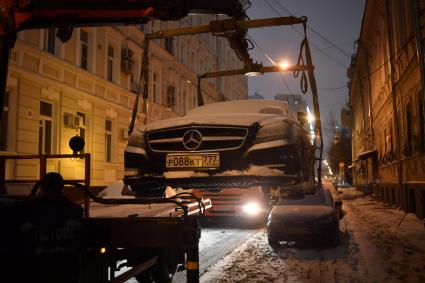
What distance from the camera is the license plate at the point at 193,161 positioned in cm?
469

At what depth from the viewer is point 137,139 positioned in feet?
17.0

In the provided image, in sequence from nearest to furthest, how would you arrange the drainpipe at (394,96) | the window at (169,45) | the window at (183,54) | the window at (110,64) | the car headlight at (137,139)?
the car headlight at (137,139)
the drainpipe at (394,96)
the window at (110,64)
the window at (169,45)
the window at (183,54)

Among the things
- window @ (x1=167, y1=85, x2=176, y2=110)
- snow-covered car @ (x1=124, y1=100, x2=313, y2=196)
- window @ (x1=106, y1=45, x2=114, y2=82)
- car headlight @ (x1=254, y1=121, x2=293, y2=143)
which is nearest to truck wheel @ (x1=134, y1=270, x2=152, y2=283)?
snow-covered car @ (x1=124, y1=100, x2=313, y2=196)

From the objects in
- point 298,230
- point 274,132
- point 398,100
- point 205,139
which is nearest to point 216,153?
point 205,139

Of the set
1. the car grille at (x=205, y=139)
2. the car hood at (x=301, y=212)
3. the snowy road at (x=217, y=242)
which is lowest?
the snowy road at (x=217, y=242)

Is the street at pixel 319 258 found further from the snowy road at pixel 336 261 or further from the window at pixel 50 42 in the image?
the window at pixel 50 42

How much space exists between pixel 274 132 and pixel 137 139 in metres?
1.65

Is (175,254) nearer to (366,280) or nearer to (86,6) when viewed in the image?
(86,6)

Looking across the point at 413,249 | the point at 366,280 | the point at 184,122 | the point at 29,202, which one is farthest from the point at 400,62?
the point at 29,202

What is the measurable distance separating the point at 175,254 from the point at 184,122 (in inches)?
65.2

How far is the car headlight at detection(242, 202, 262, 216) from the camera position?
12.2 metres

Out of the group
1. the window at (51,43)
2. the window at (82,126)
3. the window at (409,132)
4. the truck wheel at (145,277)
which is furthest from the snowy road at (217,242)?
the window at (51,43)

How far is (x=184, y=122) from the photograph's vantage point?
5039 millimetres

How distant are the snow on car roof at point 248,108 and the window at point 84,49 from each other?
11.8 meters
